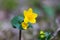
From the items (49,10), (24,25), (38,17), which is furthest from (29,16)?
(49,10)

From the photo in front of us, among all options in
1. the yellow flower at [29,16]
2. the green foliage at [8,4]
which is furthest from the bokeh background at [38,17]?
the yellow flower at [29,16]

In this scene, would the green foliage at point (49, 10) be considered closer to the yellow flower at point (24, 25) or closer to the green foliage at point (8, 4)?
the green foliage at point (8, 4)

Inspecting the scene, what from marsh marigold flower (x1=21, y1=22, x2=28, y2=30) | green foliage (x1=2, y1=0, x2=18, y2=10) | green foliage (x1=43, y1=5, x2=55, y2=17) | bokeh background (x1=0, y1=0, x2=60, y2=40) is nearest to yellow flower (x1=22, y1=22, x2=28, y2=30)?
marsh marigold flower (x1=21, y1=22, x2=28, y2=30)

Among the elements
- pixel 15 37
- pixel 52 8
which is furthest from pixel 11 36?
pixel 52 8

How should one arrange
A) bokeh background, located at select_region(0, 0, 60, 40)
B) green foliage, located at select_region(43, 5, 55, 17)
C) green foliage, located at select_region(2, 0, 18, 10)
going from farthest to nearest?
green foliage, located at select_region(2, 0, 18, 10) < green foliage, located at select_region(43, 5, 55, 17) < bokeh background, located at select_region(0, 0, 60, 40)

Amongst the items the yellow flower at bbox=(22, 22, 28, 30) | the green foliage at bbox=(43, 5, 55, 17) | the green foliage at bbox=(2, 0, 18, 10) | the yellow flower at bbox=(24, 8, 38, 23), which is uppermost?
the green foliage at bbox=(2, 0, 18, 10)

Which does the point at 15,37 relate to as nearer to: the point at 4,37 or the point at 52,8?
the point at 4,37

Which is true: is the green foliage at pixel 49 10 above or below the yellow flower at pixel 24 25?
above

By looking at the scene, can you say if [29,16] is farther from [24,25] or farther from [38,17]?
[38,17]

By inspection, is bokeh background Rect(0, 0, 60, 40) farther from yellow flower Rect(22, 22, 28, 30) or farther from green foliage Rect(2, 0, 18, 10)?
yellow flower Rect(22, 22, 28, 30)
